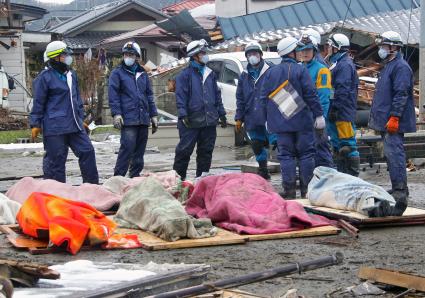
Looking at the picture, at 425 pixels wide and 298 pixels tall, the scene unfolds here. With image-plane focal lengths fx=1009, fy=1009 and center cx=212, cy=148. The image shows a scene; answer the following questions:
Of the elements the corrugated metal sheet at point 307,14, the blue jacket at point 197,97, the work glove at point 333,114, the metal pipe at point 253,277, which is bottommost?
the metal pipe at point 253,277

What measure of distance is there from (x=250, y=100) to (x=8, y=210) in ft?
16.2

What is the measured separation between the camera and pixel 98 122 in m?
29.5

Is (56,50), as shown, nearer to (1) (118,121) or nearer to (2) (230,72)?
(1) (118,121)

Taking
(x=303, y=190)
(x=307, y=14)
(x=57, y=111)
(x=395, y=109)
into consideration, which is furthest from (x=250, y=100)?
(x=307, y=14)

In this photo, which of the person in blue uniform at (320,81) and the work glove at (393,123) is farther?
the person in blue uniform at (320,81)

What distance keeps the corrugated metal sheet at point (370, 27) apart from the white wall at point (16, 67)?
25.2 ft

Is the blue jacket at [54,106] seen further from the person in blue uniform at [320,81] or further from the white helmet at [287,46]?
the person in blue uniform at [320,81]

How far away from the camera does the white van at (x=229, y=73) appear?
20.3m

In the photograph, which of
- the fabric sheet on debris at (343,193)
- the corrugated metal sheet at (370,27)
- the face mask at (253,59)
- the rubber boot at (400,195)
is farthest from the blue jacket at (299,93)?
the corrugated metal sheet at (370,27)

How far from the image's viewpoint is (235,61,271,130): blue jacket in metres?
13.1

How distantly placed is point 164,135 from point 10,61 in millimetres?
14352

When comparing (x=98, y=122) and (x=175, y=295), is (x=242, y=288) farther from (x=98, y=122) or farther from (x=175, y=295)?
(x=98, y=122)

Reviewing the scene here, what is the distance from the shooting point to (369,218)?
903 centimetres

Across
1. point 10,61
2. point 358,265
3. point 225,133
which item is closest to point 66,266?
point 358,265
